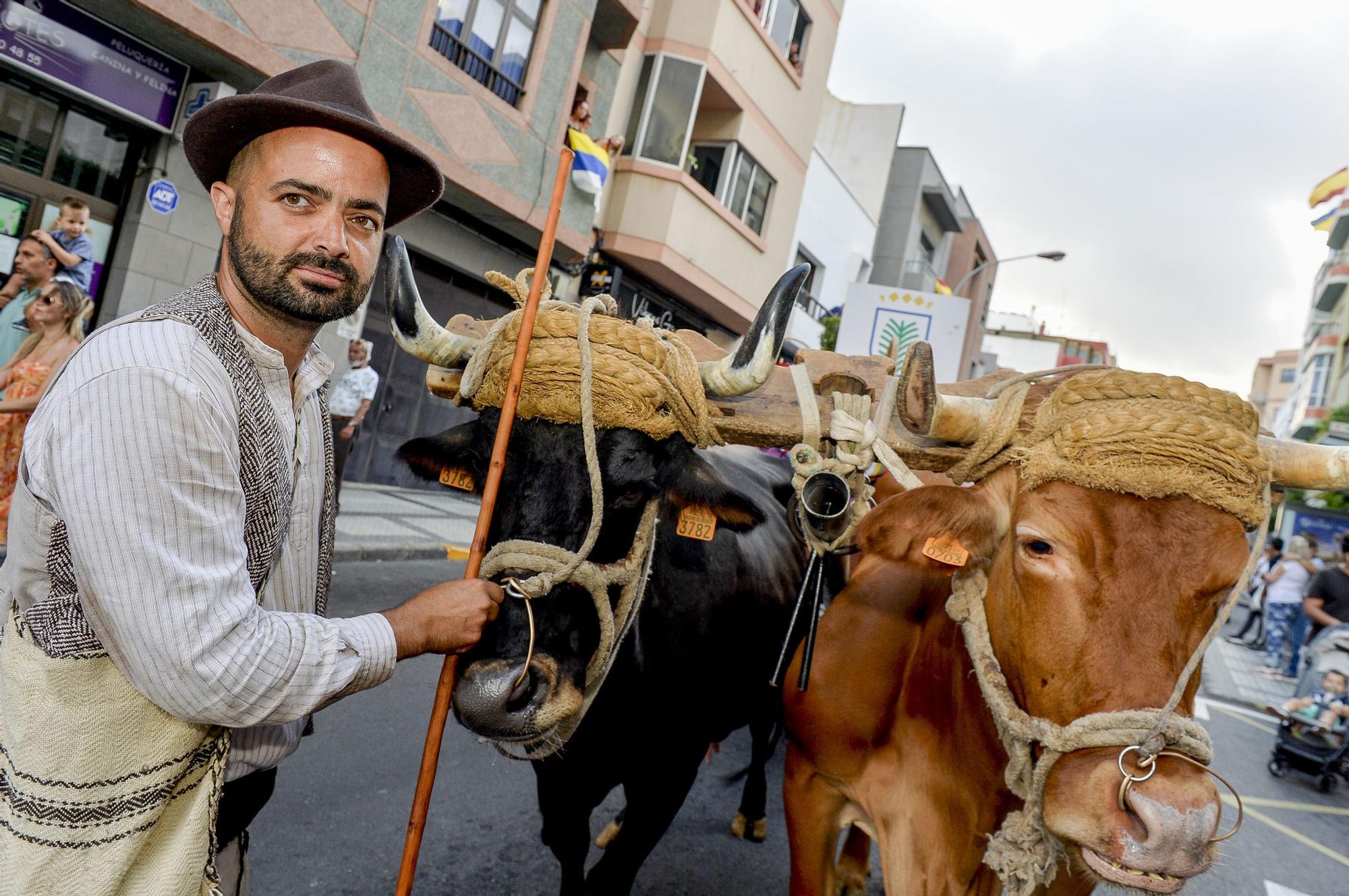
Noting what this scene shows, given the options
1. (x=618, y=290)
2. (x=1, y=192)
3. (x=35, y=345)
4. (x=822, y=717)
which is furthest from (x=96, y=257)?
(x=822, y=717)

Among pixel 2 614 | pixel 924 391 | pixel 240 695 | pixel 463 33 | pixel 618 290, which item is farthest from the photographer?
pixel 618 290

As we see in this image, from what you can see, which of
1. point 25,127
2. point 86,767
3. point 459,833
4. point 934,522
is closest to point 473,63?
point 25,127

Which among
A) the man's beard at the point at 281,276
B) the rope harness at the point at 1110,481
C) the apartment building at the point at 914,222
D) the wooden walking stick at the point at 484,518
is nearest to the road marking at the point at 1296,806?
the rope harness at the point at 1110,481

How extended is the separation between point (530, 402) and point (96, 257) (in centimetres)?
859

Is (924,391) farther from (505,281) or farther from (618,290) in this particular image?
(618,290)

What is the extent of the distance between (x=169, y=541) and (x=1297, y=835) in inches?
289

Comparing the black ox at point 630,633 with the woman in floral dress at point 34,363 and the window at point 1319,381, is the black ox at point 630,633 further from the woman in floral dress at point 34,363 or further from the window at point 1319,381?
the window at point 1319,381

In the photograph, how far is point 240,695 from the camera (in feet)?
4.42

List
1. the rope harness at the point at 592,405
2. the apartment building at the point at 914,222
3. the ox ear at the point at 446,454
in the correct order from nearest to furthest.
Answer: the rope harness at the point at 592,405 → the ox ear at the point at 446,454 → the apartment building at the point at 914,222

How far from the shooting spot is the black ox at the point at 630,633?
1938 millimetres

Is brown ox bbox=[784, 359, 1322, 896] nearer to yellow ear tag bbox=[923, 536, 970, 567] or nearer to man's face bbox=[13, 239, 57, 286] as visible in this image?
yellow ear tag bbox=[923, 536, 970, 567]

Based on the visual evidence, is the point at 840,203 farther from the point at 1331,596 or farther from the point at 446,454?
the point at 446,454

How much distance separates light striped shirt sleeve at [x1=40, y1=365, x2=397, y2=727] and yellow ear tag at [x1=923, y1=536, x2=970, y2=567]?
1358 millimetres

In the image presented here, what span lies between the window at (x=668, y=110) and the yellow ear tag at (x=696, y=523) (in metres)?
12.2
